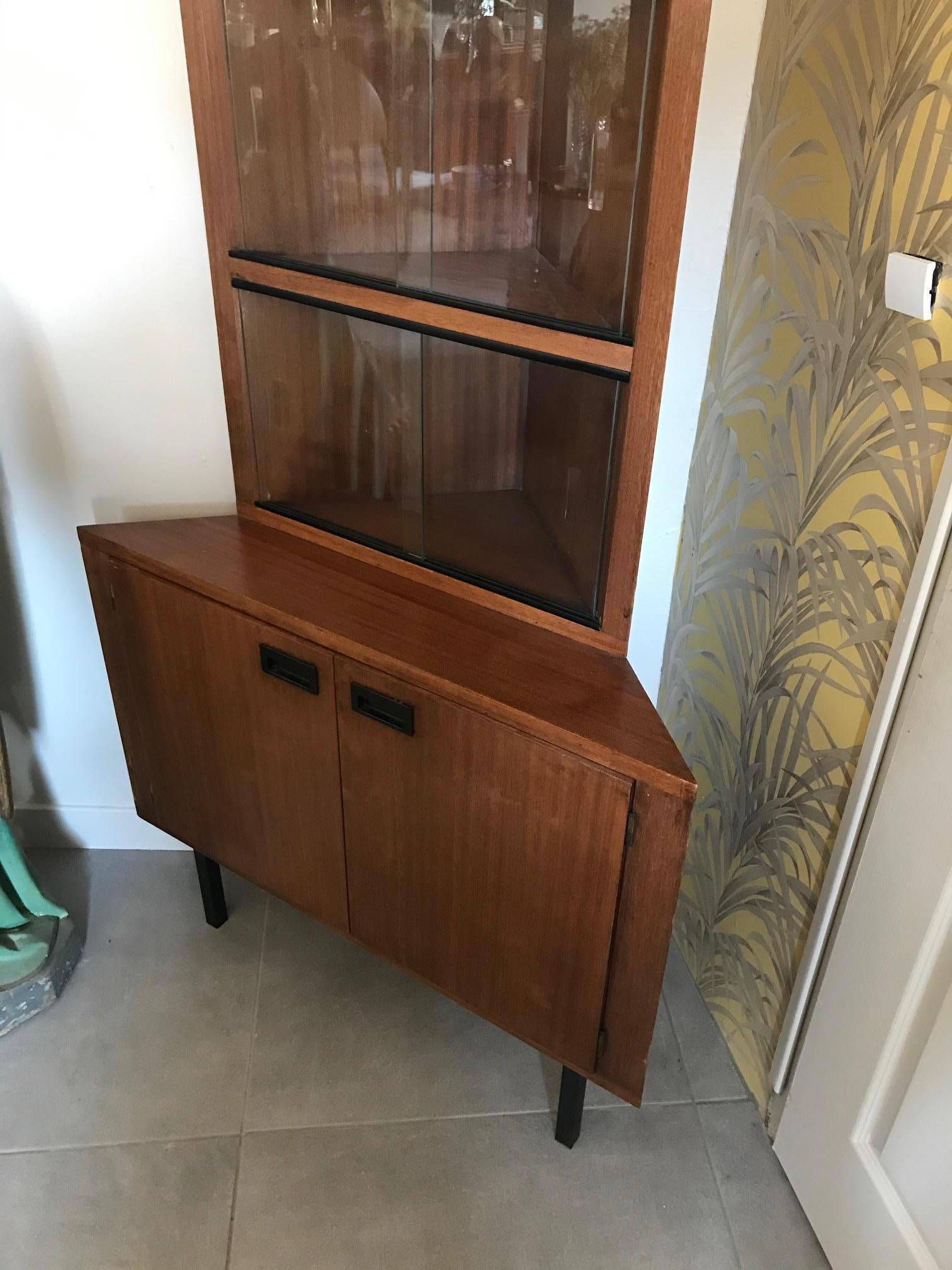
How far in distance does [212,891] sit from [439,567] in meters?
0.82

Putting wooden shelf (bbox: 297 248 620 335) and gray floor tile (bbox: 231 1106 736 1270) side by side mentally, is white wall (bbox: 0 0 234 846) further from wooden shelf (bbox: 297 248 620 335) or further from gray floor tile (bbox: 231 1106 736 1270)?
gray floor tile (bbox: 231 1106 736 1270)

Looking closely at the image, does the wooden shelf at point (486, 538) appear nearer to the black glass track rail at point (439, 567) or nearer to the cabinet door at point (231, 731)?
the black glass track rail at point (439, 567)

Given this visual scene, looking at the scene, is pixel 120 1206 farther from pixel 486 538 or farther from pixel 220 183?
pixel 220 183

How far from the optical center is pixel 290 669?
4.22 ft

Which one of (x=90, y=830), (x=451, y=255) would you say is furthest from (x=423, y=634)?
(x=90, y=830)

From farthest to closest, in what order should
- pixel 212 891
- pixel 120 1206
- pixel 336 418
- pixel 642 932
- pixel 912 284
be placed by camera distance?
pixel 212 891, pixel 336 418, pixel 120 1206, pixel 642 932, pixel 912 284

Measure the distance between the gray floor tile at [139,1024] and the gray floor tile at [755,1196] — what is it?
0.75 m

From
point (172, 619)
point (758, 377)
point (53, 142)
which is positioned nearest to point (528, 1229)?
point (172, 619)

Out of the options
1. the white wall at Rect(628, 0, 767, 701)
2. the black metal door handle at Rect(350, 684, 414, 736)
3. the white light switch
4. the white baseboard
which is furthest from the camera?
the white baseboard

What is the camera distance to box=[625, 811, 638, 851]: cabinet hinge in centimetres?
107

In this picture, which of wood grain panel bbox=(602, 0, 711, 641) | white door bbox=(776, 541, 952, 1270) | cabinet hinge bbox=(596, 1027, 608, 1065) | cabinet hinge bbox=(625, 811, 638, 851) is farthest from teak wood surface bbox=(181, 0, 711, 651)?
cabinet hinge bbox=(596, 1027, 608, 1065)

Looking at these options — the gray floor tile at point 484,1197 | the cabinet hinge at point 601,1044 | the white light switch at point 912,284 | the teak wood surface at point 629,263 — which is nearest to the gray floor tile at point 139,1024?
the gray floor tile at point 484,1197

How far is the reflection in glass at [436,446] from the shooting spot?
125cm

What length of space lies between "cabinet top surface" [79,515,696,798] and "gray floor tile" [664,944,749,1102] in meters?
0.76
